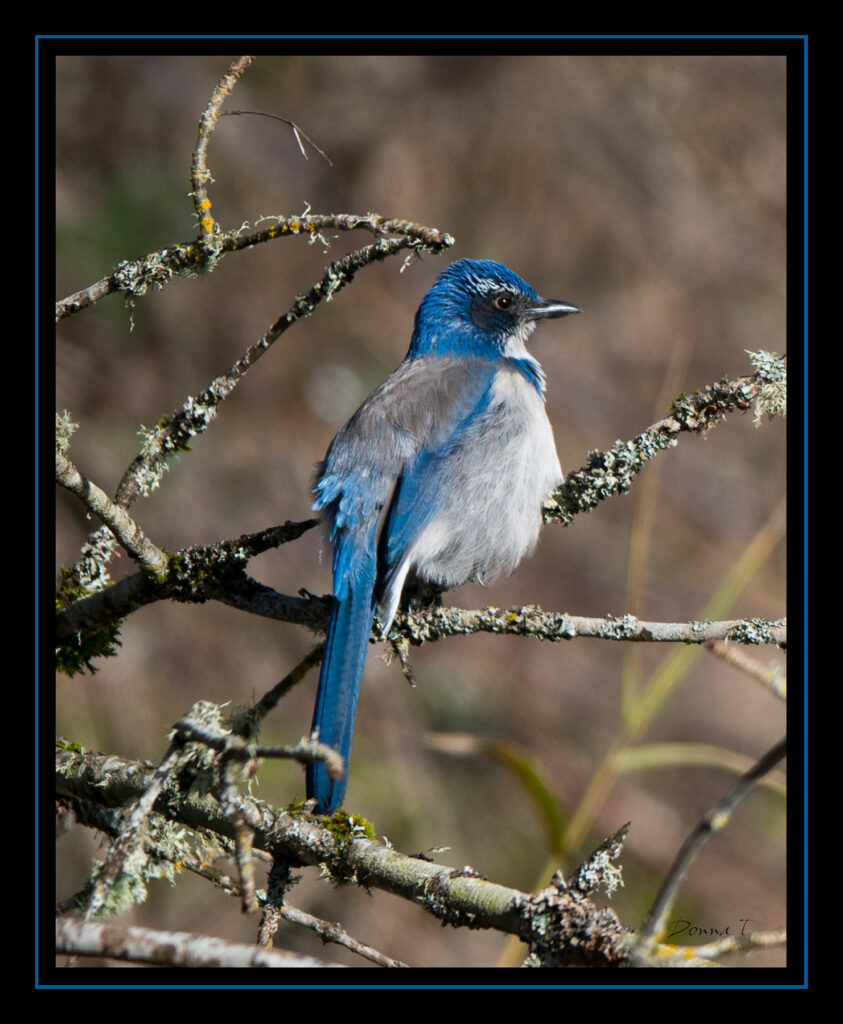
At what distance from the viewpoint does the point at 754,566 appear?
148 inches

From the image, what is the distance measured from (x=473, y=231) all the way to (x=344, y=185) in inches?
38.8

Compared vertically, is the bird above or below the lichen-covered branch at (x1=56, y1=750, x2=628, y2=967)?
above

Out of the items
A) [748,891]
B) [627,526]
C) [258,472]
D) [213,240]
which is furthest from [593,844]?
[213,240]

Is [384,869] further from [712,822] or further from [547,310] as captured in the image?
[547,310]

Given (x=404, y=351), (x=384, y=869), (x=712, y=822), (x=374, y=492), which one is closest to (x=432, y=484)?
(x=374, y=492)

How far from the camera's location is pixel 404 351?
298 inches

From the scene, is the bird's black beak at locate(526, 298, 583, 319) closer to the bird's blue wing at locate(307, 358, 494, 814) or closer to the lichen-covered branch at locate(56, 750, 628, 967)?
the bird's blue wing at locate(307, 358, 494, 814)

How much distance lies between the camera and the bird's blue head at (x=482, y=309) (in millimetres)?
4805

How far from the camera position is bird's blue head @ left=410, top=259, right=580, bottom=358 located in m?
4.80

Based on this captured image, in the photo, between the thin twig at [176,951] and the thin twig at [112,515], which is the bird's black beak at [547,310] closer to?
the thin twig at [112,515]

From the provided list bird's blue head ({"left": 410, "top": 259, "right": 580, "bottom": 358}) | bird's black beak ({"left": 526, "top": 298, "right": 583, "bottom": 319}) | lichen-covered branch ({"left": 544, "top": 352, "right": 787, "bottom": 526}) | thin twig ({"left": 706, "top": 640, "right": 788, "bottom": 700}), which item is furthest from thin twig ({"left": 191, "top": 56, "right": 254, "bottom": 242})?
bird's black beak ({"left": 526, "top": 298, "right": 583, "bottom": 319})

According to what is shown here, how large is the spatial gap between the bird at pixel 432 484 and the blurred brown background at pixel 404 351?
1.69 meters

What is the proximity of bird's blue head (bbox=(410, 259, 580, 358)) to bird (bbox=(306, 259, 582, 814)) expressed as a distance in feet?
0.83

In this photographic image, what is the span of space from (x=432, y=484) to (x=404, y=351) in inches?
148
